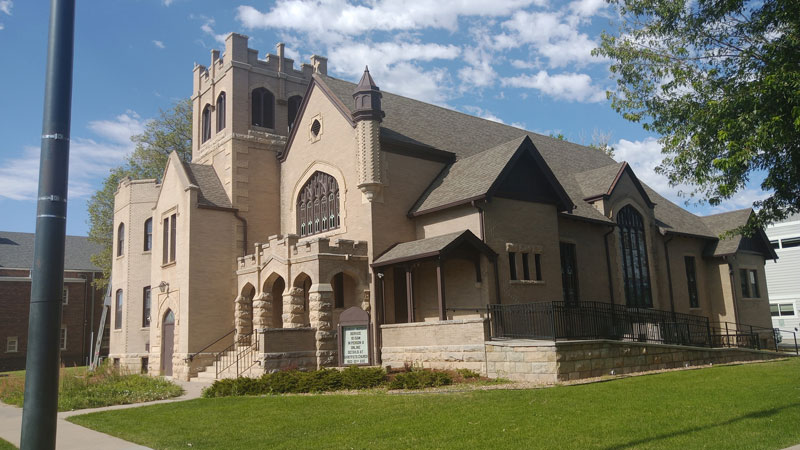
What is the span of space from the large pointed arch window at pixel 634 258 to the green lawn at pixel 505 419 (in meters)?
13.3

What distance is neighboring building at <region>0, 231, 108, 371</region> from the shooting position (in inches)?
1987

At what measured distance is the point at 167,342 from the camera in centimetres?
2995

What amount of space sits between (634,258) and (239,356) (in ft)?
59.5

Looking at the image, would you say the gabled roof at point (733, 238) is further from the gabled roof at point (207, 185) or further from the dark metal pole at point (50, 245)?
the dark metal pole at point (50, 245)

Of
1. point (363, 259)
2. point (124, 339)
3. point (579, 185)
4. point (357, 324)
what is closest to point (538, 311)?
point (357, 324)

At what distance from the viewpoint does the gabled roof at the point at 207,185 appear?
95.8ft

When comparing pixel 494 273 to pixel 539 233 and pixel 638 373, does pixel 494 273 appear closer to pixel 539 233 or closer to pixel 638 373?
pixel 539 233

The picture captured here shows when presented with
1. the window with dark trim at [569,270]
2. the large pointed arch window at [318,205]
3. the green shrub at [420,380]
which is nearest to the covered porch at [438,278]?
the large pointed arch window at [318,205]

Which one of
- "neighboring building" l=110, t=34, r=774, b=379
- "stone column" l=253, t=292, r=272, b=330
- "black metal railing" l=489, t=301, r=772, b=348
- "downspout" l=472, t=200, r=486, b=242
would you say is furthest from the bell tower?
"black metal railing" l=489, t=301, r=772, b=348

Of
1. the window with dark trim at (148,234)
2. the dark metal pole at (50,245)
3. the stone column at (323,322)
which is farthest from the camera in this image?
the window with dark trim at (148,234)

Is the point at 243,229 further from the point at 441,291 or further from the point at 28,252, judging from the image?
the point at 28,252

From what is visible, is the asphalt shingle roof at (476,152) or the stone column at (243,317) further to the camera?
the stone column at (243,317)

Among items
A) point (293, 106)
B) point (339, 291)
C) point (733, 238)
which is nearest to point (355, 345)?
point (339, 291)

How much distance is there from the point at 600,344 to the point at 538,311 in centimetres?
215
